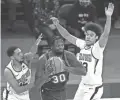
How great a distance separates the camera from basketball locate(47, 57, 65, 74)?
555 centimetres

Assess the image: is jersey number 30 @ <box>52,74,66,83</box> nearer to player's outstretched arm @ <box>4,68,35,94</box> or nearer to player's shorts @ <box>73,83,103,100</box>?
player's outstretched arm @ <box>4,68,35,94</box>

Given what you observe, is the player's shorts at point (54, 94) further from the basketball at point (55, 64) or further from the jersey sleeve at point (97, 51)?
the jersey sleeve at point (97, 51)

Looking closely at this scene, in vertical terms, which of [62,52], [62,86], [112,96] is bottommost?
[112,96]

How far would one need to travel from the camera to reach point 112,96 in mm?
7535

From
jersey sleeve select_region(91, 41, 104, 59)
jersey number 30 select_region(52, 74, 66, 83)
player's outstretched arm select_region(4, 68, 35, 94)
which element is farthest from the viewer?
jersey sleeve select_region(91, 41, 104, 59)

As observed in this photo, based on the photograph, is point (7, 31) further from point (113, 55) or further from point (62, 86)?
point (62, 86)

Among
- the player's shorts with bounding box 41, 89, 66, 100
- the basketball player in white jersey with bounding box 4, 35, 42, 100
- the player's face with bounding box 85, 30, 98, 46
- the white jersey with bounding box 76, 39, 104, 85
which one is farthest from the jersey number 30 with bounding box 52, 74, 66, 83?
the player's face with bounding box 85, 30, 98, 46

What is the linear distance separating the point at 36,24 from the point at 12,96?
3.67 m

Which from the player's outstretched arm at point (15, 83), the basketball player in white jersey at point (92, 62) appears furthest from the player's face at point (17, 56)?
the basketball player in white jersey at point (92, 62)

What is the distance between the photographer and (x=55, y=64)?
561 centimetres

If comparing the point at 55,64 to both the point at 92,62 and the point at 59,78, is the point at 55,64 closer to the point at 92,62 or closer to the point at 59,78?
the point at 59,78

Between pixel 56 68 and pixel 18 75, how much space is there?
47cm

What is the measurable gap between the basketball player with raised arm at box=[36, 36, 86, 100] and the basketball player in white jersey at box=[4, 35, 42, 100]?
166 millimetres

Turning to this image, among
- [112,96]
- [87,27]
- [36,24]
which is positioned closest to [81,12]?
[36,24]
